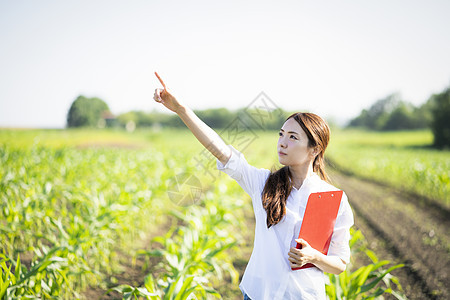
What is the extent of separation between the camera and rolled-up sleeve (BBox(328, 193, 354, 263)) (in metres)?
1.04

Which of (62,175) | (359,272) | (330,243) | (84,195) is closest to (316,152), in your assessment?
(330,243)

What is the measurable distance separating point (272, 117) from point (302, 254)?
4002 mm

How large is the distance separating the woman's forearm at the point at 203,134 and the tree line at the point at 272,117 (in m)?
0.96

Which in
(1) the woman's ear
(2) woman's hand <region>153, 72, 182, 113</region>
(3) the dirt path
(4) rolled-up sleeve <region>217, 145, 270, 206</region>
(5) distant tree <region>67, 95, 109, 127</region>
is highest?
(5) distant tree <region>67, 95, 109, 127</region>

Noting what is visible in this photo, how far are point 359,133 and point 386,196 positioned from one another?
36160mm

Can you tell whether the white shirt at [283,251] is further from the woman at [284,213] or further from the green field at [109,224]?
the green field at [109,224]

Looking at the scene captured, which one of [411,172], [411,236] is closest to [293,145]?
[411,236]

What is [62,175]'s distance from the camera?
4.62 metres

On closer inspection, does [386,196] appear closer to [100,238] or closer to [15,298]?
[100,238]

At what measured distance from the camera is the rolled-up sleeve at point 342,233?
3.40ft

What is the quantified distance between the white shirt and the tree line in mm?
935

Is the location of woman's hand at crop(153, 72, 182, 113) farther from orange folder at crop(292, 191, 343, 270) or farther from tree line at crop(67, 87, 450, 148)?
tree line at crop(67, 87, 450, 148)

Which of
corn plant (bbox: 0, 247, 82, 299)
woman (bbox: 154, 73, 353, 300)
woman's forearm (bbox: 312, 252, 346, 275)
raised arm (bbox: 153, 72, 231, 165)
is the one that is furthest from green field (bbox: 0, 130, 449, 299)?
woman's forearm (bbox: 312, 252, 346, 275)

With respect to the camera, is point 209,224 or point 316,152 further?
point 209,224
